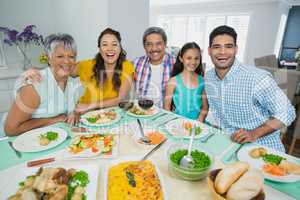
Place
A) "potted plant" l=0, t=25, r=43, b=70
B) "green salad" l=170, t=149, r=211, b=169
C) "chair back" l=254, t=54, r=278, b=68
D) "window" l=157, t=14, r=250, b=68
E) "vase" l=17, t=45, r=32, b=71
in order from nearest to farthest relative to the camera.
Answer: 1. "green salad" l=170, t=149, r=211, b=169
2. "potted plant" l=0, t=25, r=43, b=70
3. "vase" l=17, t=45, r=32, b=71
4. "chair back" l=254, t=54, r=278, b=68
5. "window" l=157, t=14, r=250, b=68

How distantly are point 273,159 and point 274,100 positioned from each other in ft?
1.79

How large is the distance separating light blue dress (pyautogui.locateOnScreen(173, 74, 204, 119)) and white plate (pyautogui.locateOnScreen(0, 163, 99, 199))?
1170mm

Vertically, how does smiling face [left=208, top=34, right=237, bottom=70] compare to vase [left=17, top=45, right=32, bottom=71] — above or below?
above

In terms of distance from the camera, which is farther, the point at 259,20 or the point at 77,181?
the point at 259,20

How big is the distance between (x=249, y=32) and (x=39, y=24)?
6.31m

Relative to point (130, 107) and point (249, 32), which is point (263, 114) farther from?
point (249, 32)

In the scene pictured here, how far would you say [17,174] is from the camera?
73 cm

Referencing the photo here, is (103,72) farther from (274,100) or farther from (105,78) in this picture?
(274,100)

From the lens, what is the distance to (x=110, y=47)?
171 centimetres

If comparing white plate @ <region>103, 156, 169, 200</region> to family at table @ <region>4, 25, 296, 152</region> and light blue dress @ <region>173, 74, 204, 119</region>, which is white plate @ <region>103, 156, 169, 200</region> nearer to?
family at table @ <region>4, 25, 296, 152</region>

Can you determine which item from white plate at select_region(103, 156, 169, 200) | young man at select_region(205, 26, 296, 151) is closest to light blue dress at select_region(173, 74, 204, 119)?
young man at select_region(205, 26, 296, 151)

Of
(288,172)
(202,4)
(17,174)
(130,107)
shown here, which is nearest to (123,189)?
(17,174)

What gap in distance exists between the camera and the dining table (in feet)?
2.33

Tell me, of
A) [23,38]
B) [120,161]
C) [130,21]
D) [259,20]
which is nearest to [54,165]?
[120,161]
